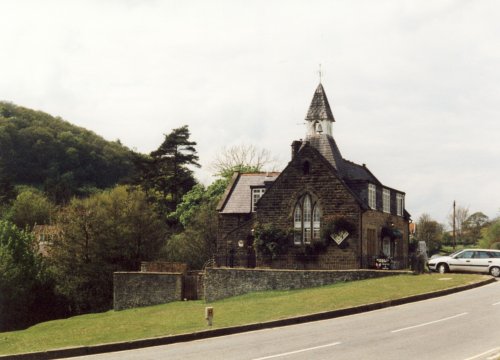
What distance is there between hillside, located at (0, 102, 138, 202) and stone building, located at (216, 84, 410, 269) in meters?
73.9

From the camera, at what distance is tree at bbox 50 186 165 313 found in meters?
55.2

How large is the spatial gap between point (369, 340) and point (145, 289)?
30.1 m

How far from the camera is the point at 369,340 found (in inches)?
651

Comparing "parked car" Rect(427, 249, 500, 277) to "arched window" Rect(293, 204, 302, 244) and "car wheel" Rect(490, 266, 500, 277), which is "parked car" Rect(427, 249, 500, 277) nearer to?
"car wheel" Rect(490, 266, 500, 277)

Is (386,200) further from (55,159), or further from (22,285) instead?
(55,159)

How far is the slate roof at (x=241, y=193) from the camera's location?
171ft

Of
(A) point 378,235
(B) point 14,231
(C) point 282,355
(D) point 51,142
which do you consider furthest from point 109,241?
(D) point 51,142

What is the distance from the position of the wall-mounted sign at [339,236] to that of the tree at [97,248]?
21047mm

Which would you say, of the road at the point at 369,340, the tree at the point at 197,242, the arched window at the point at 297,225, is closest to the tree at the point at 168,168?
the tree at the point at 197,242

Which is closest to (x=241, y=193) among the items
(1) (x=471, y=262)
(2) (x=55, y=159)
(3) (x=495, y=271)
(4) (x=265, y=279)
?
(4) (x=265, y=279)

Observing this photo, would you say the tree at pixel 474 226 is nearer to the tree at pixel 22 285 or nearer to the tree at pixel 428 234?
the tree at pixel 428 234

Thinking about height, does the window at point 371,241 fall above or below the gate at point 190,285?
above

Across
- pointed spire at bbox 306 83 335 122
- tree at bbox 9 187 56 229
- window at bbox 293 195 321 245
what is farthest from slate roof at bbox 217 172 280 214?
tree at bbox 9 187 56 229

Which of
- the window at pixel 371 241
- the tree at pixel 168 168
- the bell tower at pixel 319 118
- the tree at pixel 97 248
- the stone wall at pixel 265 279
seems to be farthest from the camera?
the tree at pixel 168 168
